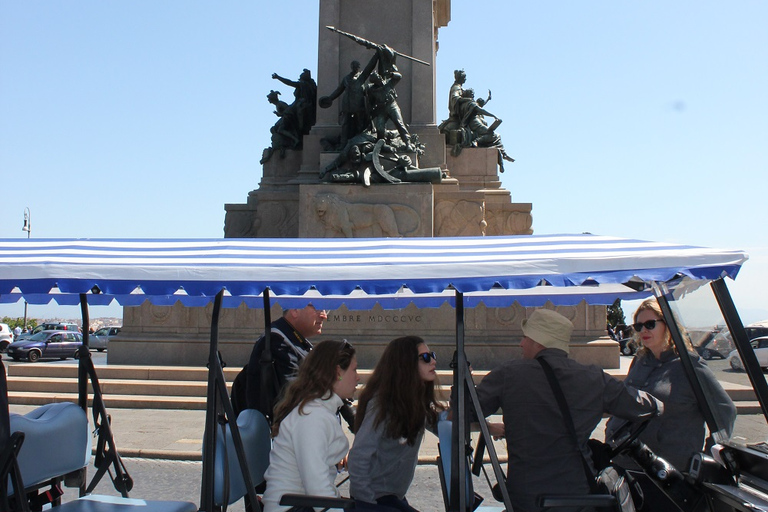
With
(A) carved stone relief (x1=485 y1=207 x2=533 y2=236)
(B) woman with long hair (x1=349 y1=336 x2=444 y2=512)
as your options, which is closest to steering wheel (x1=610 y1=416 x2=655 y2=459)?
(B) woman with long hair (x1=349 y1=336 x2=444 y2=512)

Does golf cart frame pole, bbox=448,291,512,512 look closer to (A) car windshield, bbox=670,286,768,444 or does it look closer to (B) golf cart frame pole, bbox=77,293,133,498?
(A) car windshield, bbox=670,286,768,444

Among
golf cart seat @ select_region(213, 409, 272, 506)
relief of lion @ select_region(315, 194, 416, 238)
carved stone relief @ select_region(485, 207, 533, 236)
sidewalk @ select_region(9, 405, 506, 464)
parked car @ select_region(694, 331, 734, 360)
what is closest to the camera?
parked car @ select_region(694, 331, 734, 360)

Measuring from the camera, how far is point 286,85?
2109 centimetres

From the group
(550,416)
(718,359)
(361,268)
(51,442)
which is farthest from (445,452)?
(51,442)

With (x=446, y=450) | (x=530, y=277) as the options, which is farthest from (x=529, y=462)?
(x=530, y=277)

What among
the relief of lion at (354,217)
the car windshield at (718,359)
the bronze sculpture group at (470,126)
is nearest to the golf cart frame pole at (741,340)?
the car windshield at (718,359)

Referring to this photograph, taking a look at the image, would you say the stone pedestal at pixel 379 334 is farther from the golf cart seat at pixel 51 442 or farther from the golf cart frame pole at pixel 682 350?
the golf cart frame pole at pixel 682 350

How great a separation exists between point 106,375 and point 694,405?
12.0 metres

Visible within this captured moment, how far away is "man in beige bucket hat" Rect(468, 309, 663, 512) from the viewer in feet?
12.6

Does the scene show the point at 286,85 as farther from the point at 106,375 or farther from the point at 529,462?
the point at 529,462

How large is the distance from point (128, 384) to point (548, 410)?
1072 centimetres

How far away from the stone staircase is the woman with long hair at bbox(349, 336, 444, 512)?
841 cm

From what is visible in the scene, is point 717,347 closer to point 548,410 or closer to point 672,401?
point 672,401

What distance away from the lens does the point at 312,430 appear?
3898 mm
